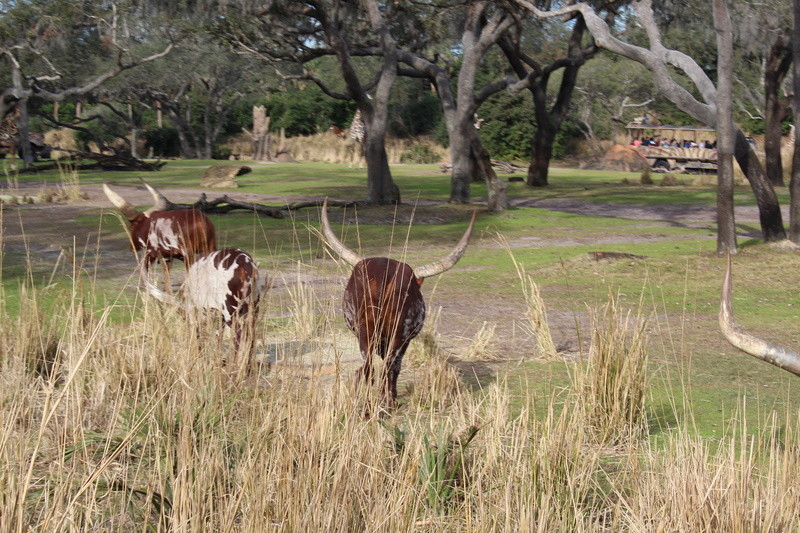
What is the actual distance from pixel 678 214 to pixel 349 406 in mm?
16703

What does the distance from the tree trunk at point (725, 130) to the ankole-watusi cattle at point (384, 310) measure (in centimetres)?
856

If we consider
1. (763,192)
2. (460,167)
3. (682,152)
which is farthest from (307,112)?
(763,192)

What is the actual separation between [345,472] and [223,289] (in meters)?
2.44

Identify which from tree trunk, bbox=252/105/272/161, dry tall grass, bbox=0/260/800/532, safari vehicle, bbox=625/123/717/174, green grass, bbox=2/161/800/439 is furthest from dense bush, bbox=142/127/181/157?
dry tall grass, bbox=0/260/800/532

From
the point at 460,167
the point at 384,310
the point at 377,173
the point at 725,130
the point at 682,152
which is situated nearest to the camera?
the point at 384,310

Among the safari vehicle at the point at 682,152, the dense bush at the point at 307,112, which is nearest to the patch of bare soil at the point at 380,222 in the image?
the safari vehicle at the point at 682,152

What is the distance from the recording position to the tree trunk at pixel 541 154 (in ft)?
87.8

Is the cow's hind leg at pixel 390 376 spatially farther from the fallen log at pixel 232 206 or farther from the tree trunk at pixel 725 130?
the fallen log at pixel 232 206

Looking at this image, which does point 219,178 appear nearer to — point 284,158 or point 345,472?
point 284,158

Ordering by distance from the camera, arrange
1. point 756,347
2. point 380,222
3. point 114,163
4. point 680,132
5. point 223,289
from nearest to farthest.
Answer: point 756,347
point 223,289
point 380,222
point 114,163
point 680,132

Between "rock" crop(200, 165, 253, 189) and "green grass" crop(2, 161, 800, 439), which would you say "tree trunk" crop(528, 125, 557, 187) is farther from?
"rock" crop(200, 165, 253, 189)

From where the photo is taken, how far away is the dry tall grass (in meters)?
3.87

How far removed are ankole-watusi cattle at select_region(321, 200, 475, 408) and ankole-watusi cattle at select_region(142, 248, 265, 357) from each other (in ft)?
2.92

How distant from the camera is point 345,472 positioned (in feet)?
13.7
